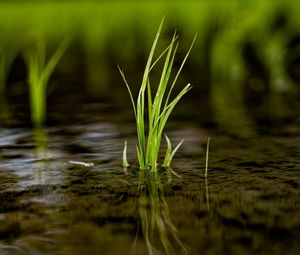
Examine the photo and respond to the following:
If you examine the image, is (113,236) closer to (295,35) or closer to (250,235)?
(250,235)

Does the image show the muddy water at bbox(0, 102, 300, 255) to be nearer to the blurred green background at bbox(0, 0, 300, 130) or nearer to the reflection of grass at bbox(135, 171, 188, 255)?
the reflection of grass at bbox(135, 171, 188, 255)

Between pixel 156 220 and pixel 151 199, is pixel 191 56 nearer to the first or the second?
pixel 151 199

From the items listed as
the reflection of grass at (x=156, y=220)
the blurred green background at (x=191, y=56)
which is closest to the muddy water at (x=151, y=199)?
the reflection of grass at (x=156, y=220)

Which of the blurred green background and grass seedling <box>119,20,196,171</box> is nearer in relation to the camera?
grass seedling <box>119,20,196,171</box>

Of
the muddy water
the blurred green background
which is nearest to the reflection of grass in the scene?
the muddy water

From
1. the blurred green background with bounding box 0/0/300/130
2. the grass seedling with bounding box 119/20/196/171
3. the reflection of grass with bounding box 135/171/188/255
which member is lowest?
the reflection of grass with bounding box 135/171/188/255

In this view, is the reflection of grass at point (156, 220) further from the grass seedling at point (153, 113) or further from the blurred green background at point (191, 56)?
the blurred green background at point (191, 56)
